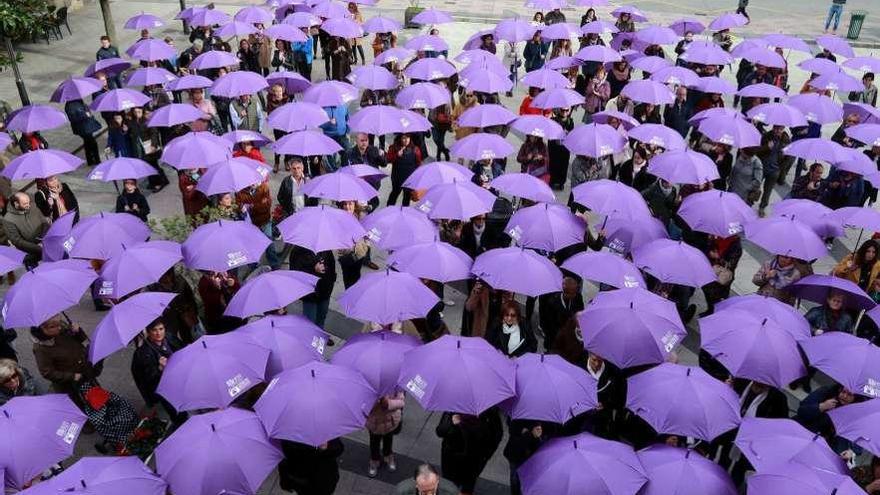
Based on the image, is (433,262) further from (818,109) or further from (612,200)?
(818,109)

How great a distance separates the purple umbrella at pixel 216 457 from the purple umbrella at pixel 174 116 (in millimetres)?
7528

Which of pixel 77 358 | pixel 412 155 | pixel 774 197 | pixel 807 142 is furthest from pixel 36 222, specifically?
pixel 774 197

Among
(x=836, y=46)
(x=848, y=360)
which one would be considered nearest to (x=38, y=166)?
(x=848, y=360)

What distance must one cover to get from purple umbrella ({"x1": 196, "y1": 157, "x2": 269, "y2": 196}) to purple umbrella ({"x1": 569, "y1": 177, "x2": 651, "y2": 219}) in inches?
179

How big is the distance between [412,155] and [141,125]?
18.0ft

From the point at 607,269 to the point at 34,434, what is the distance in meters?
5.77

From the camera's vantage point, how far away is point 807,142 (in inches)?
454

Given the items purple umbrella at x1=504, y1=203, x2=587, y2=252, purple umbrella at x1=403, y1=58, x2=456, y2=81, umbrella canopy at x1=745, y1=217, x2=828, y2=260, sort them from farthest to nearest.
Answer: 1. purple umbrella at x1=403, y1=58, x2=456, y2=81
2. purple umbrella at x1=504, y1=203, x2=587, y2=252
3. umbrella canopy at x1=745, y1=217, x2=828, y2=260

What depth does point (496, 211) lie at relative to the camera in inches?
398

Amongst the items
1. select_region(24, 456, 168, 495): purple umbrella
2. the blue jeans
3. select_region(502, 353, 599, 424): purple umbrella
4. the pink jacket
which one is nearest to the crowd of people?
the pink jacket

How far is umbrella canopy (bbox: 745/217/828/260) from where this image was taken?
8.69 m

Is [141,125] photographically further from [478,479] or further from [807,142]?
[807,142]

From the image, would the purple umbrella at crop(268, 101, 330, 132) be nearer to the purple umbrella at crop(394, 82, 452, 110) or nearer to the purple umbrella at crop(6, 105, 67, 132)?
the purple umbrella at crop(394, 82, 452, 110)

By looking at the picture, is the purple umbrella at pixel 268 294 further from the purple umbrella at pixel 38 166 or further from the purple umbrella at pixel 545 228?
the purple umbrella at pixel 38 166
